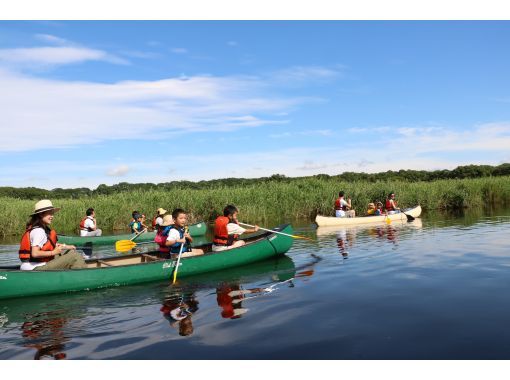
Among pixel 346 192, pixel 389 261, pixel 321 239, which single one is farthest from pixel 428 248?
pixel 346 192

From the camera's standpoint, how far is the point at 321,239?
1403 centimetres

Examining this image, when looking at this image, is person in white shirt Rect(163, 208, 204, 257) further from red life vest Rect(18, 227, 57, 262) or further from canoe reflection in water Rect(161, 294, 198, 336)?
red life vest Rect(18, 227, 57, 262)

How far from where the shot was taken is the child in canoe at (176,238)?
890cm

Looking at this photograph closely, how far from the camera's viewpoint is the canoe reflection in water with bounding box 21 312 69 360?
4.97m

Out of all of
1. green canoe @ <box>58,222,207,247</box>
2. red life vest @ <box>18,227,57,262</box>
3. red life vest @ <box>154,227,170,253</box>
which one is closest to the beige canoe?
green canoe @ <box>58,222,207,247</box>

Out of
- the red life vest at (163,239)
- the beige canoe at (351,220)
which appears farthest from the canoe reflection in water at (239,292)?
the beige canoe at (351,220)

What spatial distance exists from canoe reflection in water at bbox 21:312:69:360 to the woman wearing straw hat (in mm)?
1099

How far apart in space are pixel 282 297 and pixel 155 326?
2017 mm

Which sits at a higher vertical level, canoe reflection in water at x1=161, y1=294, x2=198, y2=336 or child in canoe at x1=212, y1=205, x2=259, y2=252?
child in canoe at x1=212, y1=205, x2=259, y2=252

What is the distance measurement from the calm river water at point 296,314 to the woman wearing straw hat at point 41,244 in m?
0.57

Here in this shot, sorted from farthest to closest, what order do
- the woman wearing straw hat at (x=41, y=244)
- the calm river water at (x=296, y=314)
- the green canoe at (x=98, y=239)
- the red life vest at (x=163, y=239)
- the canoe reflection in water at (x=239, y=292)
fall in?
the green canoe at (x=98, y=239) < the red life vest at (x=163, y=239) < the woman wearing straw hat at (x=41, y=244) < the canoe reflection in water at (x=239, y=292) < the calm river water at (x=296, y=314)

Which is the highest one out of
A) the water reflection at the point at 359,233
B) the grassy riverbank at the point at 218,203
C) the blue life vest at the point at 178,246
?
the grassy riverbank at the point at 218,203

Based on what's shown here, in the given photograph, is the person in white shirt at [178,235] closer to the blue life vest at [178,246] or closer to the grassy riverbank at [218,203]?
the blue life vest at [178,246]
